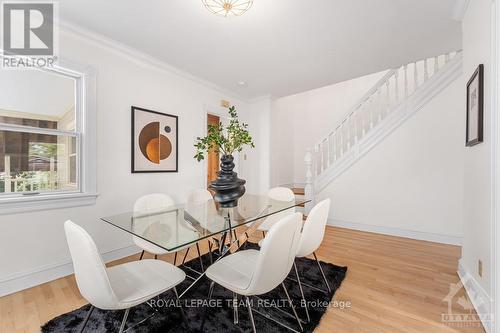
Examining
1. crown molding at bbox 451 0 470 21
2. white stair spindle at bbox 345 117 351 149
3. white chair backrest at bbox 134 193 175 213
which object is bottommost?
white chair backrest at bbox 134 193 175 213

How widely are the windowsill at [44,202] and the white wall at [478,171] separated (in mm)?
3481

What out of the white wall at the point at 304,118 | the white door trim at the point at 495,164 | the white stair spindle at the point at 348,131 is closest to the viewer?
the white door trim at the point at 495,164

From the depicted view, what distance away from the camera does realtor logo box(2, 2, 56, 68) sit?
192cm

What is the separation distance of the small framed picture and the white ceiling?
0.82 meters

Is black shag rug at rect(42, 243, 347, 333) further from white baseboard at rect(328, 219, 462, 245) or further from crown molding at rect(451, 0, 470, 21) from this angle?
crown molding at rect(451, 0, 470, 21)

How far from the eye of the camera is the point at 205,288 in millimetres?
1985

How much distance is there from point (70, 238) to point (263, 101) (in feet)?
13.2

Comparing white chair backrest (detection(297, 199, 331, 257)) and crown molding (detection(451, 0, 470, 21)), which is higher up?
crown molding (detection(451, 0, 470, 21))

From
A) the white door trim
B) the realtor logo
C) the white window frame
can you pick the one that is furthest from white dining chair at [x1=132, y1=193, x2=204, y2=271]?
the white door trim

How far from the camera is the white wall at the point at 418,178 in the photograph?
3061 millimetres

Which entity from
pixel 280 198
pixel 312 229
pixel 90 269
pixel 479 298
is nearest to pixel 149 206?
pixel 90 269

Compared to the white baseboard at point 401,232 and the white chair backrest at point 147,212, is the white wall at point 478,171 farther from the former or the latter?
the white chair backrest at point 147,212

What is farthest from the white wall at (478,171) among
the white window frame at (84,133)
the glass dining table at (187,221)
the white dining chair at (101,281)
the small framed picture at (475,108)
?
the white window frame at (84,133)

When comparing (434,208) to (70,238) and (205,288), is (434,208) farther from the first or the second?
(70,238)
